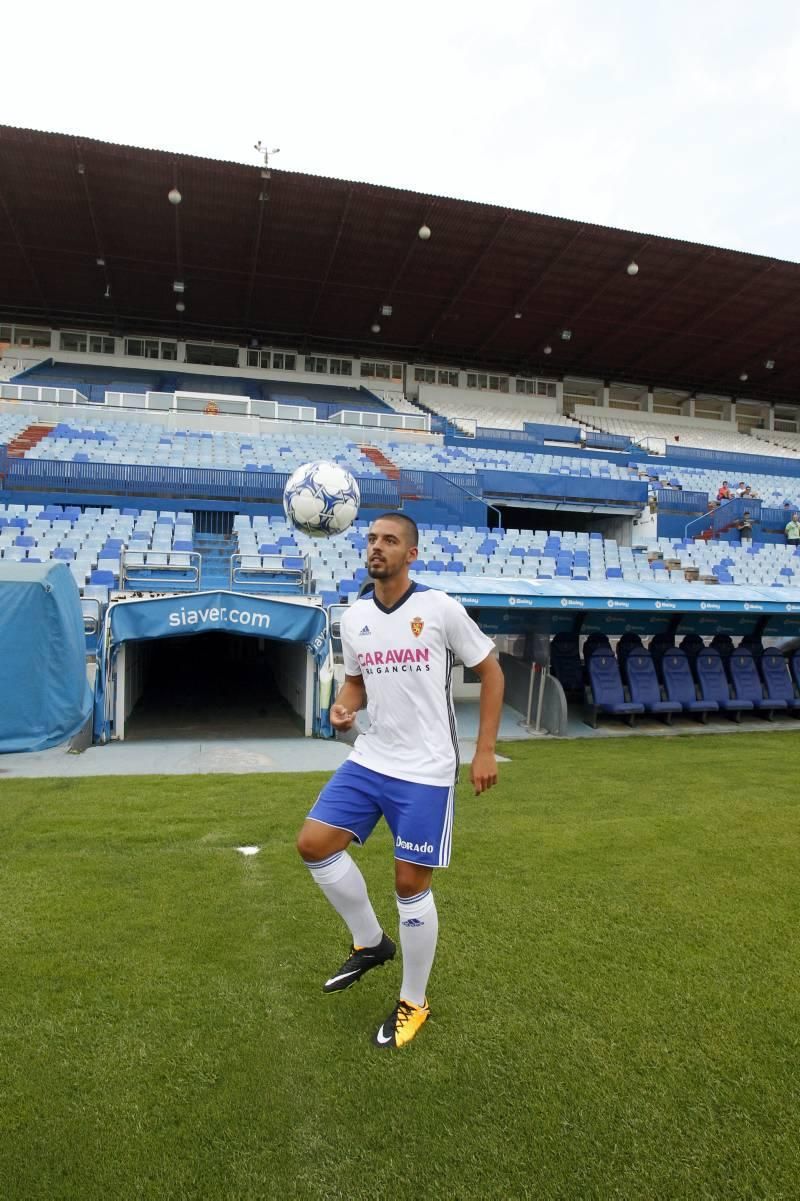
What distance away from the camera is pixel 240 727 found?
11.0 metres

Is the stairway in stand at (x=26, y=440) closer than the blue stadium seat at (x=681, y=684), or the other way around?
the blue stadium seat at (x=681, y=684)

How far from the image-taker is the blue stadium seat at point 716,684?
12.1 meters

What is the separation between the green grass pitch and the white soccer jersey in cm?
107

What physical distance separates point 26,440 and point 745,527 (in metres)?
25.0

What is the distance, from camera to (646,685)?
38.9 ft

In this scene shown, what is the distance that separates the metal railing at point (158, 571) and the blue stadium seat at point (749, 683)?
961cm

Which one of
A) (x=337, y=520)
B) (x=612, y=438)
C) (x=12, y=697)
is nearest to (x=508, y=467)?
(x=612, y=438)

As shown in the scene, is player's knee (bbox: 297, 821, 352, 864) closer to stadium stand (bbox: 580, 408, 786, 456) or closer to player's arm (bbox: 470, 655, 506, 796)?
player's arm (bbox: 470, 655, 506, 796)

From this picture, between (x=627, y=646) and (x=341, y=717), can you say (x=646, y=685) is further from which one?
(x=341, y=717)

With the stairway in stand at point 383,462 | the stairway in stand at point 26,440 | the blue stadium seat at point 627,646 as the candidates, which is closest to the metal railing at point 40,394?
the stairway in stand at point 26,440

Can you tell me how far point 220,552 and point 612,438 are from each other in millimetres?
25947

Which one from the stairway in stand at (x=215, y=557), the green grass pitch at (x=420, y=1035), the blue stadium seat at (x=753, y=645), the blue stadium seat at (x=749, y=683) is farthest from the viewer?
the stairway in stand at (x=215, y=557)

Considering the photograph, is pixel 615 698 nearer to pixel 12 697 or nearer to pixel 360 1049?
pixel 12 697

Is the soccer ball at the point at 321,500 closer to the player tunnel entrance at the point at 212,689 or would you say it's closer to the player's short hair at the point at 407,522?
the player tunnel entrance at the point at 212,689
